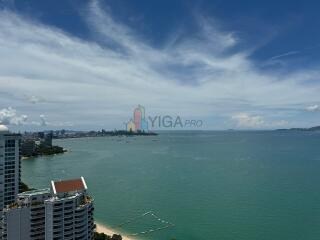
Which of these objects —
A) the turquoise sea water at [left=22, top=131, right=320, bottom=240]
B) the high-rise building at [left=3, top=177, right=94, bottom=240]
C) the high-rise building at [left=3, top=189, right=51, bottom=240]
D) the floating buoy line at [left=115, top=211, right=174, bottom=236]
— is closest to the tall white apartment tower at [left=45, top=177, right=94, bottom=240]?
the high-rise building at [left=3, top=177, right=94, bottom=240]

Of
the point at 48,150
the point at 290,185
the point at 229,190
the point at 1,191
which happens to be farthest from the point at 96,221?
the point at 48,150

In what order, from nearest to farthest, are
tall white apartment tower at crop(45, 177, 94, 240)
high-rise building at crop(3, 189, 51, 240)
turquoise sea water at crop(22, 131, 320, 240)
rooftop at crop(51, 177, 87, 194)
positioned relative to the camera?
tall white apartment tower at crop(45, 177, 94, 240) < high-rise building at crop(3, 189, 51, 240) < rooftop at crop(51, 177, 87, 194) < turquoise sea water at crop(22, 131, 320, 240)

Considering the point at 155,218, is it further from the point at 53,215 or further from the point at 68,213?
the point at 53,215

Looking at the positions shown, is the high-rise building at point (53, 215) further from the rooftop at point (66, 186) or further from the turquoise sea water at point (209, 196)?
the turquoise sea water at point (209, 196)

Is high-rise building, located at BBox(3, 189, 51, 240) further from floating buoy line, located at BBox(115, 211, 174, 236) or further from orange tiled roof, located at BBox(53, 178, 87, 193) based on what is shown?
floating buoy line, located at BBox(115, 211, 174, 236)

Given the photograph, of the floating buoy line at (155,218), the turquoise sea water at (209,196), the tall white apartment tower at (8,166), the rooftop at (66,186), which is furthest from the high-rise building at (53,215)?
the turquoise sea water at (209,196)

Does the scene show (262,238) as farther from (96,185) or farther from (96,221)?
(96,185)

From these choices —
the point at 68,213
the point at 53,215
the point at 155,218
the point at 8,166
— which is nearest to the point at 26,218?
the point at 53,215
